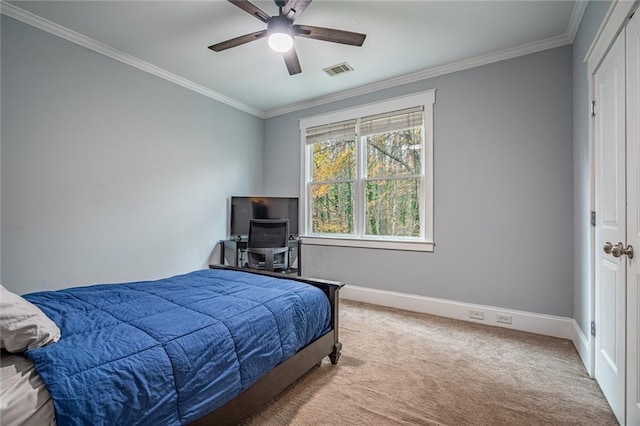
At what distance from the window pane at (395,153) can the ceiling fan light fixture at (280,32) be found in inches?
74.5

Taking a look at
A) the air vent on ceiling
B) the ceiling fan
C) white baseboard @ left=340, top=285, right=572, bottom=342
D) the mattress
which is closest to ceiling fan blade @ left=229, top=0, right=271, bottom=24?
the ceiling fan

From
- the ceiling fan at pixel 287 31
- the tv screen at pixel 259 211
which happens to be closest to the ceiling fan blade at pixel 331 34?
the ceiling fan at pixel 287 31

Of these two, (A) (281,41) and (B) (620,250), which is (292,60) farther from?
(B) (620,250)

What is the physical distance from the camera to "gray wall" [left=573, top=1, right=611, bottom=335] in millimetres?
2211

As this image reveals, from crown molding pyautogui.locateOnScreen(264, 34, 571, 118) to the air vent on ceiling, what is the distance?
50 cm

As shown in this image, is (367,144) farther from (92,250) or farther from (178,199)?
(92,250)

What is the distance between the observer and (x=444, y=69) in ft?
10.9

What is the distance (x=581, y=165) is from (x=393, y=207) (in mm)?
1823

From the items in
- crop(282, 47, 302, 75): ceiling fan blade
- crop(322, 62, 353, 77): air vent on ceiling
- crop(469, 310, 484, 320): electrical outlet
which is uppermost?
crop(322, 62, 353, 77): air vent on ceiling

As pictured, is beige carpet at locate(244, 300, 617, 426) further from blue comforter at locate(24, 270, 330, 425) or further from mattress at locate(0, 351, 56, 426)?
mattress at locate(0, 351, 56, 426)

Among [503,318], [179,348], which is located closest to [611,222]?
[503,318]

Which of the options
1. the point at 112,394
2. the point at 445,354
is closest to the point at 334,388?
the point at 445,354

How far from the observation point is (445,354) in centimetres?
241

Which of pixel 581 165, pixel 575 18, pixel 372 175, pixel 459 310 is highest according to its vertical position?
pixel 575 18
